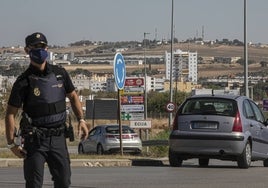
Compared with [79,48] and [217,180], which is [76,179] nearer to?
[217,180]

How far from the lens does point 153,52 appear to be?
156 m

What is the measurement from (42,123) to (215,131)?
29.4 ft

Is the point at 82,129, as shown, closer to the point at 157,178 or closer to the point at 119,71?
the point at 157,178

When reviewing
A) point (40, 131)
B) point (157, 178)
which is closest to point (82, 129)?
point (40, 131)

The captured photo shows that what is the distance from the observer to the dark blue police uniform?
7.36 m

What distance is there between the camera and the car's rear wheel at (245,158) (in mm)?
15891

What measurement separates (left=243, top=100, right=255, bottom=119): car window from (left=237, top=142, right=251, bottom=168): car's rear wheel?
0.70m

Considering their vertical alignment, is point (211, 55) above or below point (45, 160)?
below

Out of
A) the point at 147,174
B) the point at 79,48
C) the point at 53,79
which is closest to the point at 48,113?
the point at 53,79

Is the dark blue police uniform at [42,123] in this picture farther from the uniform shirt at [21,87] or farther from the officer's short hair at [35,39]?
the officer's short hair at [35,39]

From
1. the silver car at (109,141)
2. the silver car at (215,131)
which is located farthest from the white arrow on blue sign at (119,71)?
the silver car at (109,141)

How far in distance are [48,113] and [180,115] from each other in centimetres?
913

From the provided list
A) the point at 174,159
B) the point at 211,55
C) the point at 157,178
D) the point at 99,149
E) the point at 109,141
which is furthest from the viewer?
the point at 211,55

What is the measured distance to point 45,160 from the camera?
24.5ft
